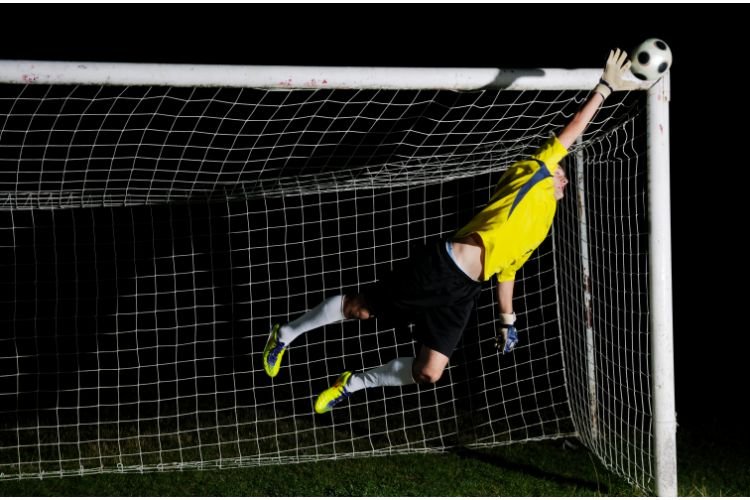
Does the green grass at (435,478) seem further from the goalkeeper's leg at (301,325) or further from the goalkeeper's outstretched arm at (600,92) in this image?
the goalkeeper's outstretched arm at (600,92)

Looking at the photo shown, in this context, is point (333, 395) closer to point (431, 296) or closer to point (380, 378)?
point (380, 378)

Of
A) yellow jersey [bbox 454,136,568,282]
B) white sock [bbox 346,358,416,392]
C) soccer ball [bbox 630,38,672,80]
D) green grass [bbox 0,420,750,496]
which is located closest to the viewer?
soccer ball [bbox 630,38,672,80]

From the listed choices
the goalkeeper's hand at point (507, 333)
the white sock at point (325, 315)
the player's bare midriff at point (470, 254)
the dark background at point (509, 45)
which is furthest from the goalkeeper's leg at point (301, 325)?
the dark background at point (509, 45)

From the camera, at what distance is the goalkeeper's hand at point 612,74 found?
356 centimetres

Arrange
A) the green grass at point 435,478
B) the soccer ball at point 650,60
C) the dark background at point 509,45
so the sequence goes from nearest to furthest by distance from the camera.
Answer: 1. the soccer ball at point 650,60
2. the green grass at point 435,478
3. the dark background at point 509,45

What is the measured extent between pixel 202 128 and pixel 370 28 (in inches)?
75.1

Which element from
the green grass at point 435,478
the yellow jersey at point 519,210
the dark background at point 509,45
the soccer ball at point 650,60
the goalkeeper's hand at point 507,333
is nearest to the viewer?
the soccer ball at point 650,60

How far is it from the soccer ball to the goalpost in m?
0.14

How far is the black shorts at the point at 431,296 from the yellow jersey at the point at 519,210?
14cm

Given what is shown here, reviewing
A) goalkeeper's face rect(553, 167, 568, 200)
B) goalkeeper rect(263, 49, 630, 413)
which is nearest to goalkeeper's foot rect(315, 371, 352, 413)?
goalkeeper rect(263, 49, 630, 413)

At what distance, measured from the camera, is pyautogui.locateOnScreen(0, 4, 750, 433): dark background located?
7.97 meters

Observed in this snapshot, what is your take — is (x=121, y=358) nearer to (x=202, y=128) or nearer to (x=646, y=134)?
(x=202, y=128)

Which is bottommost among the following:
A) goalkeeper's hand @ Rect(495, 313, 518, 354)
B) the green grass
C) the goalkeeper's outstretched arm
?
the green grass

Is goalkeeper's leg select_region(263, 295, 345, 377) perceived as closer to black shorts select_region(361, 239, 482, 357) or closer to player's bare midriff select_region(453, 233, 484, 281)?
black shorts select_region(361, 239, 482, 357)
